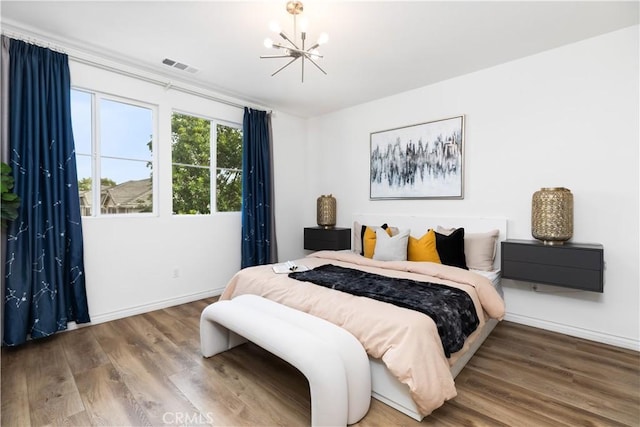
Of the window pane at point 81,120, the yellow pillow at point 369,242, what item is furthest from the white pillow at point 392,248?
the window pane at point 81,120

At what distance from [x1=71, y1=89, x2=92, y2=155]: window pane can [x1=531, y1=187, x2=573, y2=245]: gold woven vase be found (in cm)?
417

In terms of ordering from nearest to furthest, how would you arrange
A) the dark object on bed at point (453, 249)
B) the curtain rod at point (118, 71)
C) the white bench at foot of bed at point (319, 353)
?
1. the white bench at foot of bed at point (319, 353)
2. the curtain rod at point (118, 71)
3. the dark object on bed at point (453, 249)

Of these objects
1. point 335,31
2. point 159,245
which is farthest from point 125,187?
point 335,31

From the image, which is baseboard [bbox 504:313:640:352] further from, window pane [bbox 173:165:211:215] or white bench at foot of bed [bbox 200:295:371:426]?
window pane [bbox 173:165:211:215]

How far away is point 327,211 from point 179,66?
2.51 meters

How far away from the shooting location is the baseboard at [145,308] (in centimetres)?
295

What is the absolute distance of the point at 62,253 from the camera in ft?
8.78

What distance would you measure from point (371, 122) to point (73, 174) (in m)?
3.33

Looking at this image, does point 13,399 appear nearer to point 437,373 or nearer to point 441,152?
point 437,373

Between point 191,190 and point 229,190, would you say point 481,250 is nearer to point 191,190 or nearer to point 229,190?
point 229,190

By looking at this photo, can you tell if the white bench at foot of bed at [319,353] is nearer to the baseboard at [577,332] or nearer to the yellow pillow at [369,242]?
the yellow pillow at [369,242]

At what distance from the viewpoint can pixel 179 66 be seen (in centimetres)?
318

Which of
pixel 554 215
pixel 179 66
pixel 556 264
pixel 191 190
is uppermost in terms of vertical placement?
pixel 179 66

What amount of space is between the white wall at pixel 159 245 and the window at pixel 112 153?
0.11 metres
